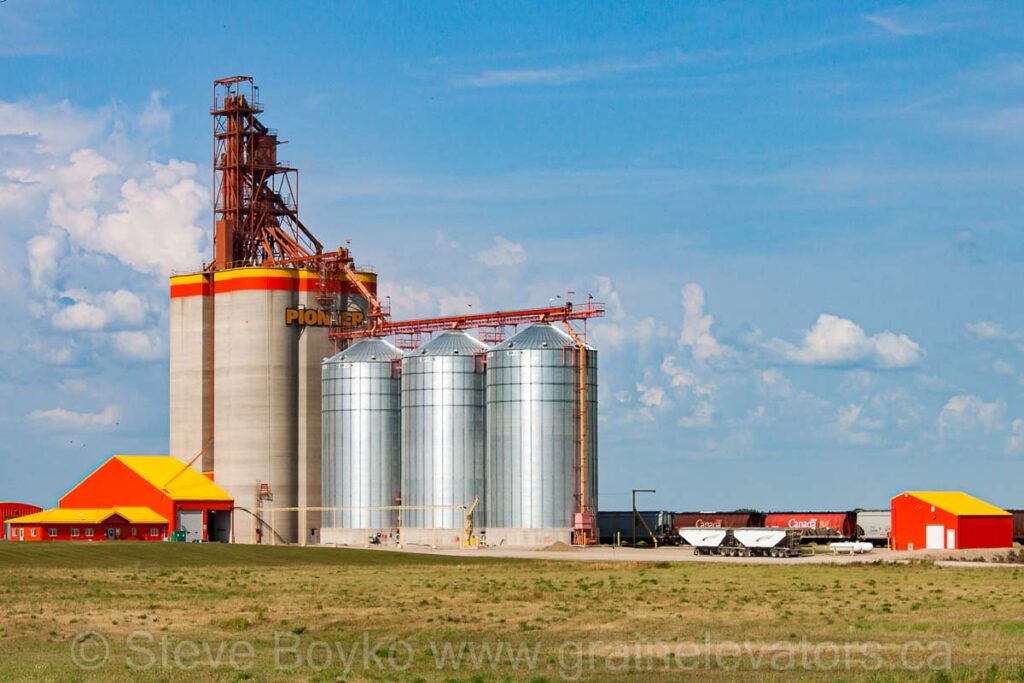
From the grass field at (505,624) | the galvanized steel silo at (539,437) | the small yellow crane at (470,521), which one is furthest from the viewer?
the small yellow crane at (470,521)

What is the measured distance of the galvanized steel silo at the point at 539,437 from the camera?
5295 inches

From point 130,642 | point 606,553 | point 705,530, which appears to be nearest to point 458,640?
point 130,642

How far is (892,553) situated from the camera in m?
122

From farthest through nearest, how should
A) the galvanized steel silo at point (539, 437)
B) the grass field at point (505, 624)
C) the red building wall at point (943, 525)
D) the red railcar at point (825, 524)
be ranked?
the red railcar at point (825, 524), the galvanized steel silo at point (539, 437), the red building wall at point (943, 525), the grass field at point (505, 624)

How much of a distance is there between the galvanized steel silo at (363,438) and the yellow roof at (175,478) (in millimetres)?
11085

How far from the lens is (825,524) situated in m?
146

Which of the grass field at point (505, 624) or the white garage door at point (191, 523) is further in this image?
the white garage door at point (191, 523)

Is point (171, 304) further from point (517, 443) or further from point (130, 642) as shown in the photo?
point (130, 642)

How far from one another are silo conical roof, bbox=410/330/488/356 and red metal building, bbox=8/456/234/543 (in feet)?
78.9

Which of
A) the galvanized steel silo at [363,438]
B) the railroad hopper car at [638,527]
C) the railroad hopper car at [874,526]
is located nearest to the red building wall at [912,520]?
the railroad hopper car at [874,526]

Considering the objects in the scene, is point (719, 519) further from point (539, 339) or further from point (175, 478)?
point (175, 478)

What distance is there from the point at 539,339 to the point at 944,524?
122ft

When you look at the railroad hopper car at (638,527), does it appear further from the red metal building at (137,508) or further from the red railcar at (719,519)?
the red metal building at (137,508)

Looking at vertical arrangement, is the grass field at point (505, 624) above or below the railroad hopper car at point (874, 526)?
above
